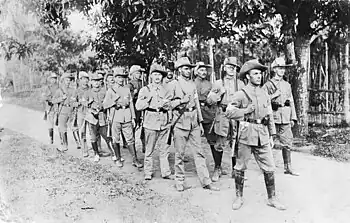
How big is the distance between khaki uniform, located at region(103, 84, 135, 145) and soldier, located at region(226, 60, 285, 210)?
203cm

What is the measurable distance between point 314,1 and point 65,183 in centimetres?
445

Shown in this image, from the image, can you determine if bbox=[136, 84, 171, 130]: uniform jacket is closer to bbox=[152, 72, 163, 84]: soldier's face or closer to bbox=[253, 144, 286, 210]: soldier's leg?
bbox=[152, 72, 163, 84]: soldier's face

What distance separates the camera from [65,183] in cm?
456

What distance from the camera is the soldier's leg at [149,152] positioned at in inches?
201

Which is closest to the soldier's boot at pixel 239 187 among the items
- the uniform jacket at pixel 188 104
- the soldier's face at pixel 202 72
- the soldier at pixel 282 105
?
the uniform jacket at pixel 188 104

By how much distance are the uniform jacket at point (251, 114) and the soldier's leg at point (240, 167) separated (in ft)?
0.28

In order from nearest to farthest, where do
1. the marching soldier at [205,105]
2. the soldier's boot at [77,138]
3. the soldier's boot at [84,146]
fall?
the marching soldier at [205,105], the soldier's boot at [84,146], the soldier's boot at [77,138]

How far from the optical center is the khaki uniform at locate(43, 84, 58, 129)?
551 cm

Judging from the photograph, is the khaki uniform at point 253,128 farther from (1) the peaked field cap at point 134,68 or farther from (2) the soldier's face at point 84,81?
(2) the soldier's face at point 84,81

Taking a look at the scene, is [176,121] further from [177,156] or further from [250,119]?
[250,119]

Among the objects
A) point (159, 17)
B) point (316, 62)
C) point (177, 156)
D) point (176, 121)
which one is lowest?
point (177, 156)

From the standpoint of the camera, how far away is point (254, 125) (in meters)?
4.00

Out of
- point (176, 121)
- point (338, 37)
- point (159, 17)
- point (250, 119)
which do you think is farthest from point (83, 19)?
point (338, 37)

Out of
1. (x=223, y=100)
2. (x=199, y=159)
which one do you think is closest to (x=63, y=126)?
(x=199, y=159)
